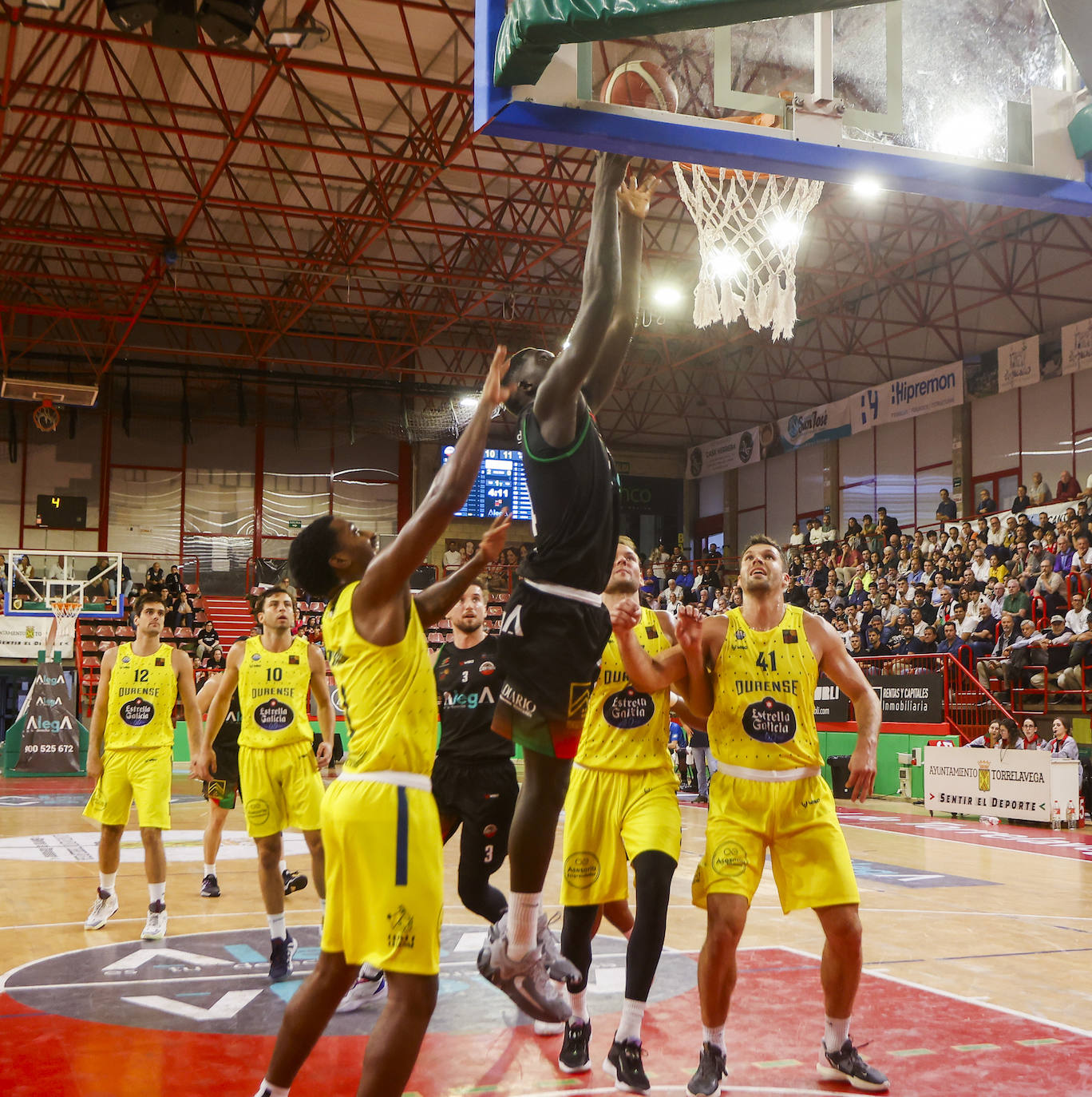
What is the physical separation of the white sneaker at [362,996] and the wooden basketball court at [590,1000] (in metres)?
0.07

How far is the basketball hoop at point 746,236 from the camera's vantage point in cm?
826

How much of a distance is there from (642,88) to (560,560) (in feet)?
6.25

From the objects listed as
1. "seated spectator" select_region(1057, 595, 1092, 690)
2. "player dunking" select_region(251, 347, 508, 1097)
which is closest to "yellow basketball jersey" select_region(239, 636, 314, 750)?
"player dunking" select_region(251, 347, 508, 1097)

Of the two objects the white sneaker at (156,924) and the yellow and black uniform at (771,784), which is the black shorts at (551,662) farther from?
the white sneaker at (156,924)

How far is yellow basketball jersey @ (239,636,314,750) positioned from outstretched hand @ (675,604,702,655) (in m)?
3.09

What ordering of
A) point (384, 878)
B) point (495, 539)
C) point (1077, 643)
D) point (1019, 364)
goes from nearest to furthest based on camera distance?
1. point (384, 878)
2. point (495, 539)
3. point (1077, 643)
4. point (1019, 364)

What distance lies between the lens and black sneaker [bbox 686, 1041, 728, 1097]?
4355 mm

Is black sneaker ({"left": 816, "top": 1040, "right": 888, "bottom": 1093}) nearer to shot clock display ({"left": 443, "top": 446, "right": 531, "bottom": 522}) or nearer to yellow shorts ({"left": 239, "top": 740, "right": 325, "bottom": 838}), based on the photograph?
yellow shorts ({"left": 239, "top": 740, "right": 325, "bottom": 838})

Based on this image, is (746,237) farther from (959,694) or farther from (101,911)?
(959,694)

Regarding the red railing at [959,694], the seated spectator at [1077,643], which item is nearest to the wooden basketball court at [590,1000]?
the seated spectator at [1077,643]

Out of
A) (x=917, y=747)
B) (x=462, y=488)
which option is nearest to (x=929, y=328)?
(x=917, y=747)

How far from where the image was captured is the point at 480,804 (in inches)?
233

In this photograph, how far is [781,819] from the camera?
484 cm

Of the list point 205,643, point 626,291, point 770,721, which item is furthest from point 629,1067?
point 205,643
